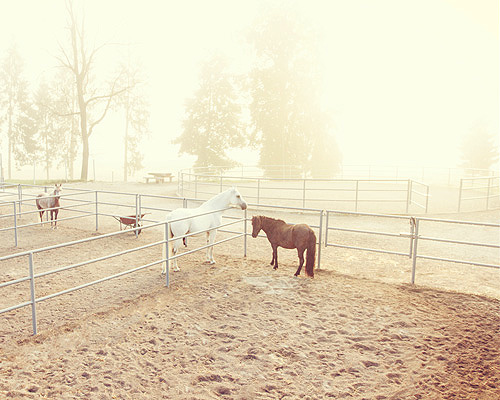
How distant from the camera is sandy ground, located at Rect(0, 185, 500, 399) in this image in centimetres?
347

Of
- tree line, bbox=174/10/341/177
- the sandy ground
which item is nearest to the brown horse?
the sandy ground

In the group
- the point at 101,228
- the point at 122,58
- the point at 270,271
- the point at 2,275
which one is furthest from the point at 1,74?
the point at 270,271

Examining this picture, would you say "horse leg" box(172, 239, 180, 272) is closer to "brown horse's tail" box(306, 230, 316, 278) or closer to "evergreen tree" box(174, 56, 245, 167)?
"brown horse's tail" box(306, 230, 316, 278)

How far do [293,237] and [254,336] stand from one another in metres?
2.44

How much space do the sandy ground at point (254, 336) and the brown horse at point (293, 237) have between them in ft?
1.16

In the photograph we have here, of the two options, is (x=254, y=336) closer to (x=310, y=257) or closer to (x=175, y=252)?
(x=310, y=257)

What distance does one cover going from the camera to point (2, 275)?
658cm

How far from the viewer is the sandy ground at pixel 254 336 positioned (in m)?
3.47

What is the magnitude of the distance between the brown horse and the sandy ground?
→ 35 centimetres

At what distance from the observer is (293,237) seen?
6.52 m

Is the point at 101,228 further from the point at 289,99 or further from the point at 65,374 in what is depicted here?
the point at 289,99

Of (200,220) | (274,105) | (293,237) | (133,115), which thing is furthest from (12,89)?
(293,237)

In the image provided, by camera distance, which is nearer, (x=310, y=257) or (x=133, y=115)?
(x=310, y=257)

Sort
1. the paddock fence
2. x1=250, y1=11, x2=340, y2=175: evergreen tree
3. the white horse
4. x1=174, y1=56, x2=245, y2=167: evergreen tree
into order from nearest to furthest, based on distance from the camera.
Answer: the white horse → the paddock fence → x1=250, y1=11, x2=340, y2=175: evergreen tree → x1=174, y1=56, x2=245, y2=167: evergreen tree
